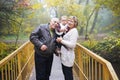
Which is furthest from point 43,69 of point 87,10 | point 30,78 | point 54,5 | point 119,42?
point 87,10

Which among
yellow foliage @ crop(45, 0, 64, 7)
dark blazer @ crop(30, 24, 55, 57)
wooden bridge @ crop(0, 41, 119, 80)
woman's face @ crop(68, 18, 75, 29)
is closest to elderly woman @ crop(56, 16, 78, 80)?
woman's face @ crop(68, 18, 75, 29)

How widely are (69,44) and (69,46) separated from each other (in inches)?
1.1

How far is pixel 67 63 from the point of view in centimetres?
409

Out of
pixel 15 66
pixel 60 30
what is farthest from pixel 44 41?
pixel 15 66

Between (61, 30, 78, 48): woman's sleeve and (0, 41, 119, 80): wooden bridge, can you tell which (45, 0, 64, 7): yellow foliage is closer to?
(0, 41, 119, 80): wooden bridge

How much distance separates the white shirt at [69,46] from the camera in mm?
3975

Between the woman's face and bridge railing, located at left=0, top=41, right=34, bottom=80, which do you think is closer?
bridge railing, located at left=0, top=41, right=34, bottom=80

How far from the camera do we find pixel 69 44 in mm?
3961

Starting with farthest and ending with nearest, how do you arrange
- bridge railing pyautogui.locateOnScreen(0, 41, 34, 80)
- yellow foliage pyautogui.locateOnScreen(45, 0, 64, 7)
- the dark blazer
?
1. yellow foliage pyautogui.locateOnScreen(45, 0, 64, 7)
2. the dark blazer
3. bridge railing pyautogui.locateOnScreen(0, 41, 34, 80)

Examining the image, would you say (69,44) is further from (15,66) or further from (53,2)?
(53,2)

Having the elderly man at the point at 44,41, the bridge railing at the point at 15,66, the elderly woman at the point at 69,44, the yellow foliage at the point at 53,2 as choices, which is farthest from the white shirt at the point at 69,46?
the yellow foliage at the point at 53,2

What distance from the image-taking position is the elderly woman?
3984 mm

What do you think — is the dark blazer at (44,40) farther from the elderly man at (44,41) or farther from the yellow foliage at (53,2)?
the yellow foliage at (53,2)

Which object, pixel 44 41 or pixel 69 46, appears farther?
pixel 44 41
